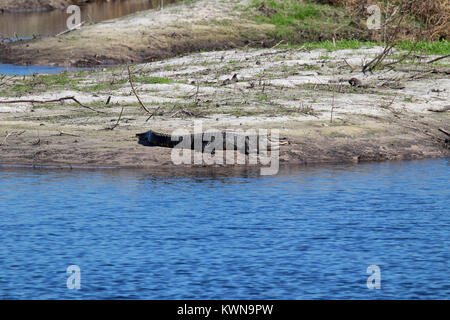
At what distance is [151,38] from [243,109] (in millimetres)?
15401

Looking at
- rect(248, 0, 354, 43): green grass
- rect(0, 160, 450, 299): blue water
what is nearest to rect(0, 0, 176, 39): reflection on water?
rect(248, 0, 354, 43): green grass

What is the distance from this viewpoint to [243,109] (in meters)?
19.7

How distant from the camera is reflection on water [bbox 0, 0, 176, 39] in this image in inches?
1617

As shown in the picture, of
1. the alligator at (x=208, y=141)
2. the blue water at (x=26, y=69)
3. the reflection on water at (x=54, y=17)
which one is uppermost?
A: the reflection on water at (x=54, y=17)

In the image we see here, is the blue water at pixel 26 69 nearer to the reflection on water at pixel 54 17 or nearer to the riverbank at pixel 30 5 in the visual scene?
the reflection on water at pixel 54 17

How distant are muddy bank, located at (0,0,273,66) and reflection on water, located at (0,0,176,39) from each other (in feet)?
8.68

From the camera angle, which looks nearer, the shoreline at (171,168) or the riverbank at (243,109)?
the shoreline at (171,168)

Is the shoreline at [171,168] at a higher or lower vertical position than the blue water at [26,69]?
lower

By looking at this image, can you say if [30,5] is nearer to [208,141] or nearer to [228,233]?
[208,141]

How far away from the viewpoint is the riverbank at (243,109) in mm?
17781

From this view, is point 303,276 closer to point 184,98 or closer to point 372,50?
point 184,98

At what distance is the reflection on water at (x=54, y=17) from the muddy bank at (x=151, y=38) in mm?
2645

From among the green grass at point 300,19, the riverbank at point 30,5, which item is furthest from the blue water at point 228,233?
the riverbank at point 30,5

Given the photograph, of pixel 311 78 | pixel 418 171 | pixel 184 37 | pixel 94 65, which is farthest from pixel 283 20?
pixel 418 171
